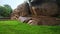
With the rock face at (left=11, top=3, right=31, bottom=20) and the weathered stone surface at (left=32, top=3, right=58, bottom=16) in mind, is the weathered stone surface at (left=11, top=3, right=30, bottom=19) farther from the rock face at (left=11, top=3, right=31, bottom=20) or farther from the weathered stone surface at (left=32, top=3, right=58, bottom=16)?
the weathered stone surface at (left=32, top=3, right=58, bottom=16)

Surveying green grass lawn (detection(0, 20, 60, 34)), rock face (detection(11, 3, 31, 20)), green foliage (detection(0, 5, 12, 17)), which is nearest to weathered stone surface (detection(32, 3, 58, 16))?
green grass lawn (detection(0, 20, 60, 34))

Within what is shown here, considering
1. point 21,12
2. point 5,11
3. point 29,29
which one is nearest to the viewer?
point 29,29

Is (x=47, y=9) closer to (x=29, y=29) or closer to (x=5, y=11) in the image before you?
(x=29, y=29)

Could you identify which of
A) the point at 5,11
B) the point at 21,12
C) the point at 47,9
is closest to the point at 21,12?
the point at 21,12

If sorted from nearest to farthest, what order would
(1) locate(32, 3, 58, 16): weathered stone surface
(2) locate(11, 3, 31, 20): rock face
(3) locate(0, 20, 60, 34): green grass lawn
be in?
(3) locate(0, 20, 60, 34): green grass lawn, (1) locate(32, 3, 58, 16): weathered stone surface, (2) locate(11, 3, 31, 20): rock face

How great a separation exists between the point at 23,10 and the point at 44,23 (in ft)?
15.2

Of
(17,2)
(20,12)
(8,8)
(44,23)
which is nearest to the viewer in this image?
(44,23)

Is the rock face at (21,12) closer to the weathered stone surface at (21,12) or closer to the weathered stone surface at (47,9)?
the weathered stone surface at (21,12)

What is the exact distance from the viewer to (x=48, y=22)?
6312mm

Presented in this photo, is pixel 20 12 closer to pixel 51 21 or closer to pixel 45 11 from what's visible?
pixel 45 11

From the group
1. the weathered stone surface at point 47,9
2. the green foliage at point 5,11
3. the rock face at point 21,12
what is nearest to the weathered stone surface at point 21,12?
the rock face at point 21,12

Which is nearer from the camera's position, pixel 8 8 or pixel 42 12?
pixel 42 12

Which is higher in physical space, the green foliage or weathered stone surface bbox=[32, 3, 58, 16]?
weathered stone surface bbox=[32, 3, 58, 16]

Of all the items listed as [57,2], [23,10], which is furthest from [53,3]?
[23,10]
